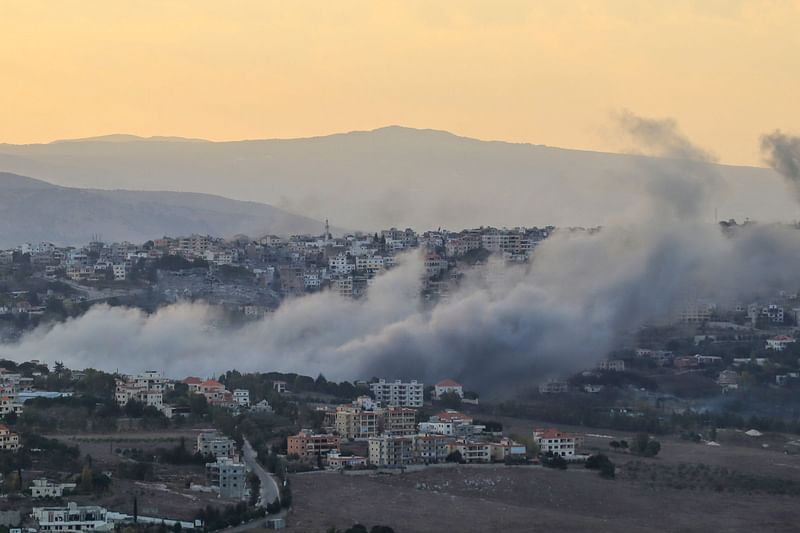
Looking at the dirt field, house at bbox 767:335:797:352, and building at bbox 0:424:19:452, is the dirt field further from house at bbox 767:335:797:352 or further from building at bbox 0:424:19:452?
house at bbox 767:335:797:352

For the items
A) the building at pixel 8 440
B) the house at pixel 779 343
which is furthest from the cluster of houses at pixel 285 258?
the building at pixel 8 440

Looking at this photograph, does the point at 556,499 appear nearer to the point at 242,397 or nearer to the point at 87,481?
the point at 87,481

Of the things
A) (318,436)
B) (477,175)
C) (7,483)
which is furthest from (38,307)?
(477,175)

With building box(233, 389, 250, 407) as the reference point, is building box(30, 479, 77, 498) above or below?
below

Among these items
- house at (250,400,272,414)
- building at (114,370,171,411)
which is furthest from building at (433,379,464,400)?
building at (114,370,171,411)

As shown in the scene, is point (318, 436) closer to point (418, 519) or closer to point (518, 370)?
point (418, 519)

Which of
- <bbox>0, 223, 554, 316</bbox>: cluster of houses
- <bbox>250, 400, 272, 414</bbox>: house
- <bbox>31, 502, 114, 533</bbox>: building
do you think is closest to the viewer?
<bbox>31, 502, 114, 533</bbox>: building
